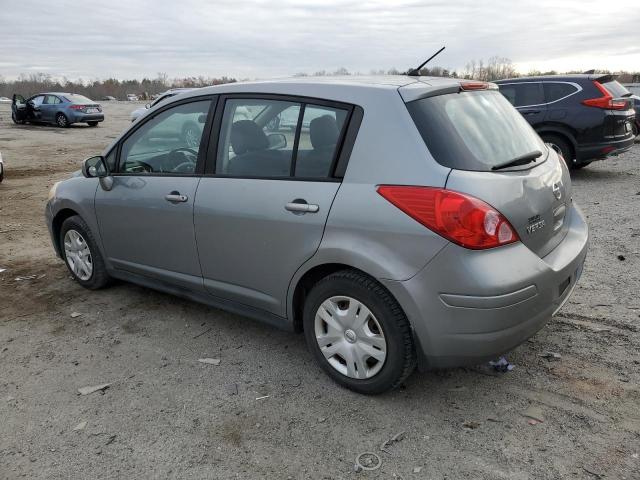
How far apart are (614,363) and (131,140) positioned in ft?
12.2

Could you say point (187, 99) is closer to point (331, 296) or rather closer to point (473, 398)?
point (331, 296)

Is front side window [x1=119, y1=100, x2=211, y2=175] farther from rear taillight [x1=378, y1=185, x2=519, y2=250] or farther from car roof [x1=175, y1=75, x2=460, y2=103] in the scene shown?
rear taillight [x1=378, y1=185, x2=519, y2=250]

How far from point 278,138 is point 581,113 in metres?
7.68

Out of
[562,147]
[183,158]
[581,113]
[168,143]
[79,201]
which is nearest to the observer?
[183,158]

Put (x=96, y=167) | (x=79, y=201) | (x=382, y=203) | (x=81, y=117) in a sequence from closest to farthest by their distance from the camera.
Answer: (x=382, y=203)
(x=96, y=167)
(x=79, y=201)
(x=81, y=117)

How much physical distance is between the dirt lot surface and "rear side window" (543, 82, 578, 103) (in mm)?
5825

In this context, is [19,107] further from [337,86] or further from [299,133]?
[337,86]

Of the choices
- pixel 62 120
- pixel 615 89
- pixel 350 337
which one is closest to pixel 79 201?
pixel 350 337

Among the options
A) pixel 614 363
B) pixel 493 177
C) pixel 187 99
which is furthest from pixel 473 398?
pixel 187 99

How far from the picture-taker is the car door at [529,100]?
964 centimetres

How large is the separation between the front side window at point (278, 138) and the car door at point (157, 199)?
252mm

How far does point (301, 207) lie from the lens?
3.06 meters

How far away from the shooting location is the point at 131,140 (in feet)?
13.9

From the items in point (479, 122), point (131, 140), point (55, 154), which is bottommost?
point (55, 154)
